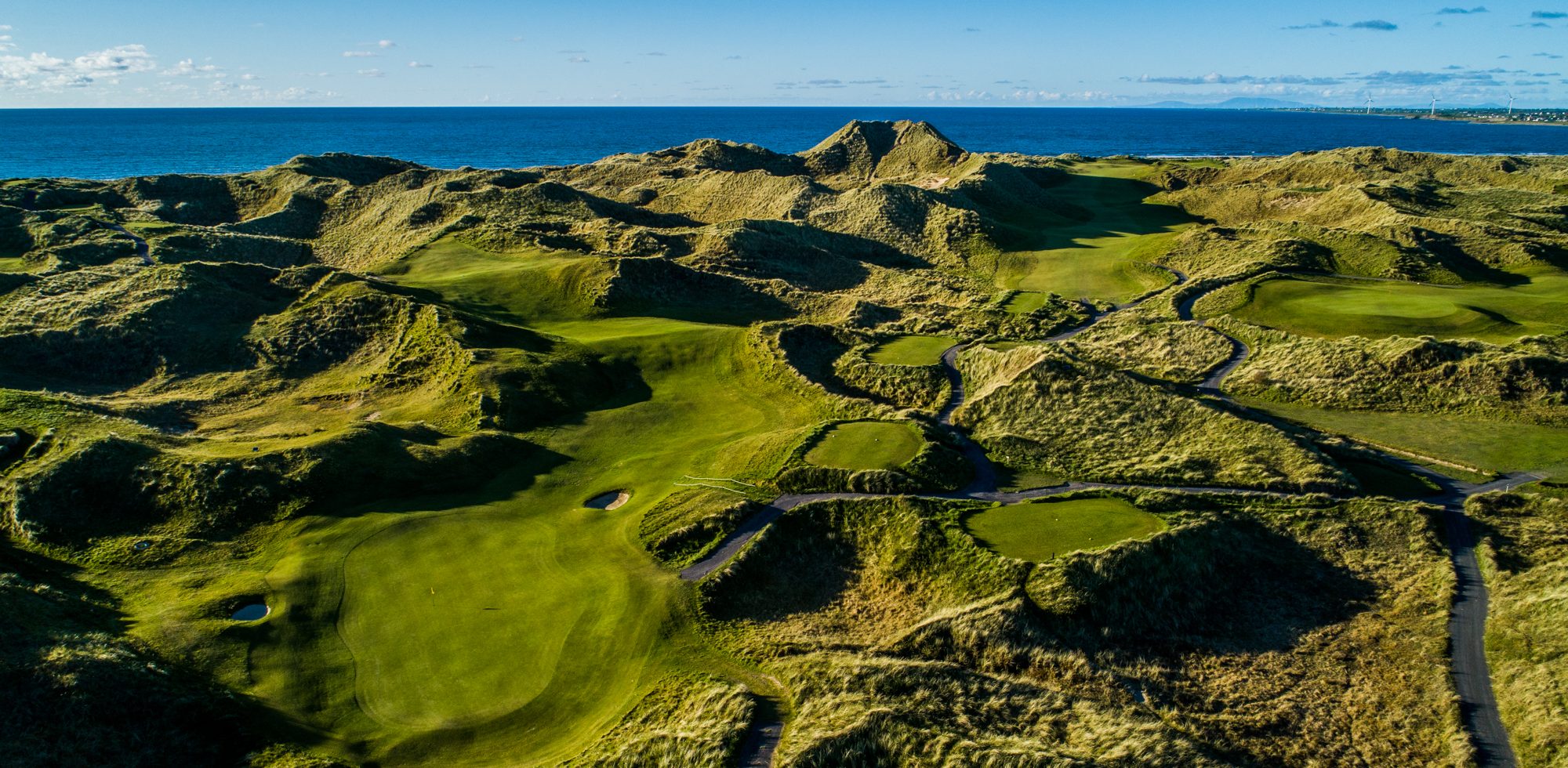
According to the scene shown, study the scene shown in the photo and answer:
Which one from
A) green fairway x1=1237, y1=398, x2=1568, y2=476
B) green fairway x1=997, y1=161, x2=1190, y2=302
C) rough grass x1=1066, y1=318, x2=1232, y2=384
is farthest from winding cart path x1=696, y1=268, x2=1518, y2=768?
green fairway x1=997, y1=161, x2=1190, y2=302

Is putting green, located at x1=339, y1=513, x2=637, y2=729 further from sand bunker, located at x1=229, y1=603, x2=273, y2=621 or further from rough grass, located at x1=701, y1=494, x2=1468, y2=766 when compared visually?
rough grass, located at x1=701, y1=494, x2=1468, y2=766

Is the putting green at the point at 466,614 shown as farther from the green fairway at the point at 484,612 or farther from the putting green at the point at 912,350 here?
the putting green at the point at 912,350

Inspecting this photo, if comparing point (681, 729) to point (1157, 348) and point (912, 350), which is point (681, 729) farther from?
point (1157, 348)

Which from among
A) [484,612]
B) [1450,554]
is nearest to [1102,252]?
[1450,554]

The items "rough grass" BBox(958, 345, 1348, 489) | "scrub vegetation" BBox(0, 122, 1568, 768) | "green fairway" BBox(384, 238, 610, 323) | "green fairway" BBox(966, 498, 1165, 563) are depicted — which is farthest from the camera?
"green fairway" BBox(384, 238, 610, 323)

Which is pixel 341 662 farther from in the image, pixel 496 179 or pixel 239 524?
pixel 496 179

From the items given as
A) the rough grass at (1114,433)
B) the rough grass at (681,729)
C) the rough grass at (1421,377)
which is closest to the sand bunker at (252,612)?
the rough grass at (681,729)

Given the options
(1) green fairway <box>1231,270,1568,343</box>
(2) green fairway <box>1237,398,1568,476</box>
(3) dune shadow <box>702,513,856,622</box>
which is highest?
(1) green fairway <box>1231,270,1568,343</box>
